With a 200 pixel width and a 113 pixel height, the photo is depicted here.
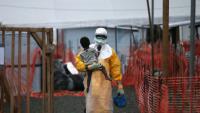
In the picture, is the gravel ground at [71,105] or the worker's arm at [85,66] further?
the gravel ground at [71,105]

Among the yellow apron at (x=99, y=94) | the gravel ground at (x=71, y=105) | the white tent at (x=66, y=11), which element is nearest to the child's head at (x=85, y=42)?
the yellow apron at (x=99, y=94)

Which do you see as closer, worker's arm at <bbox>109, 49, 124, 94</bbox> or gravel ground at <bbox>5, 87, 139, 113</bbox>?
worker's arm at <bbox>109, 49, 124, 94</bbox>

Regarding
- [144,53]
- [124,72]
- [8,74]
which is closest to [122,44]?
[124,72]

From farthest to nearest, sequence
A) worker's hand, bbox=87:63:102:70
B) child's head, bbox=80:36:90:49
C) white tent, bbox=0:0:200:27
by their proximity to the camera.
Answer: white tent, bbox=0:0:200:27, child's head, bbox=80:36:90:49, worker's hand, bbox=87:63:102:70

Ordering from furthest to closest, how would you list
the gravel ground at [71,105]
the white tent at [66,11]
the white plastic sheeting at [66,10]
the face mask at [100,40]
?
the white plastic sheeting at [66,10] → the white tent at [66,11] → the gravel ground at [71,105] → the face mask at [100,40]

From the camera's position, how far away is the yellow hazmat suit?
7867 mm

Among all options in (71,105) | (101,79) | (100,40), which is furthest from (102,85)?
(71,105)

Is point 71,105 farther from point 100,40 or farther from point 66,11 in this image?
point 66,11

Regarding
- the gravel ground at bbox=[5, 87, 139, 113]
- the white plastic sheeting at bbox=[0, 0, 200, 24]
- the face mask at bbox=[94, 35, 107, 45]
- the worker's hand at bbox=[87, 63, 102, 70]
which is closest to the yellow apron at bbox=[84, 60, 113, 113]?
the worker's hand at bbox=[87, 63, 102, 70]

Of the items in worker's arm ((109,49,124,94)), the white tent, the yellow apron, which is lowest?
the yellow apron

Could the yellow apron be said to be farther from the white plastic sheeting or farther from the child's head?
the white plastic sheeting

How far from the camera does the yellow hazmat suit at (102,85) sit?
25.8ft

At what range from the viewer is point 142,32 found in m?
20.9

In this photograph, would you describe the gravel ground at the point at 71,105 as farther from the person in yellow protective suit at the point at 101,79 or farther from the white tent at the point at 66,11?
the white tent at the point at 66,11
